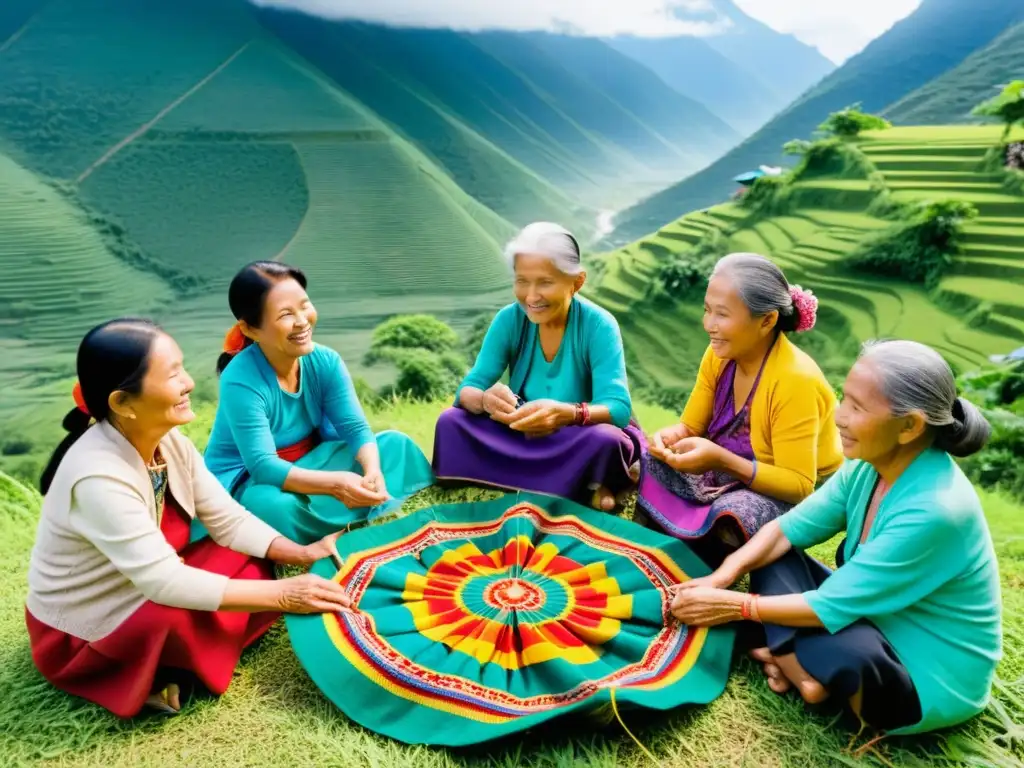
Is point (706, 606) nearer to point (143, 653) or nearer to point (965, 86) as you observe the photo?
point (143, 653)

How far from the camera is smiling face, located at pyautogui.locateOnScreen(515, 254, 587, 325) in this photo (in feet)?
10.5

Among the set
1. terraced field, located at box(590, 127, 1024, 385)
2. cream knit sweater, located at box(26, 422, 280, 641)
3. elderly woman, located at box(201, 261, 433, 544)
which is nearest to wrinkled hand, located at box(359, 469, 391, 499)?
elderly woman, located at box(201, 261, 433, 544)

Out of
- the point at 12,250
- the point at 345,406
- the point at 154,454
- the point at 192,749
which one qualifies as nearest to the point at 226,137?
the point at 12,250

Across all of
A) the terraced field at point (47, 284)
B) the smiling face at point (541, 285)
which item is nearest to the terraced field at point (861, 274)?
the smiling face at point (541, 285)

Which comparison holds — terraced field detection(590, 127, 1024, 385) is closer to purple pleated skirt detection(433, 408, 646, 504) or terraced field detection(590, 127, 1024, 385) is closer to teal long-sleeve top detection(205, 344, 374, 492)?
purple pleated skirt detection(433, 408, 646, 504)

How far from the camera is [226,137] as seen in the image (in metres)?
8.84

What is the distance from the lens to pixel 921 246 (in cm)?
668

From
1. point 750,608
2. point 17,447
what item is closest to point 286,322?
point 750,608

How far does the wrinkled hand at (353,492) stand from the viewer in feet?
Answer: 10.0

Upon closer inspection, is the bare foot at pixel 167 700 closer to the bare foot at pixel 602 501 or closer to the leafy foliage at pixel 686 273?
the bare foot at pixel 602 501

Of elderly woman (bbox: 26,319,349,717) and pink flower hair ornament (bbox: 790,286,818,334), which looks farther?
pink flower hair ornament (bbox: 790,286,818,334)

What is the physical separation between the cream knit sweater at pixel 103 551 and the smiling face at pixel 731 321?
197 cm

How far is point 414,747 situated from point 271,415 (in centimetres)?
158

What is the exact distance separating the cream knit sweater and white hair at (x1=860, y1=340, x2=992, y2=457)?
2.06 metres
